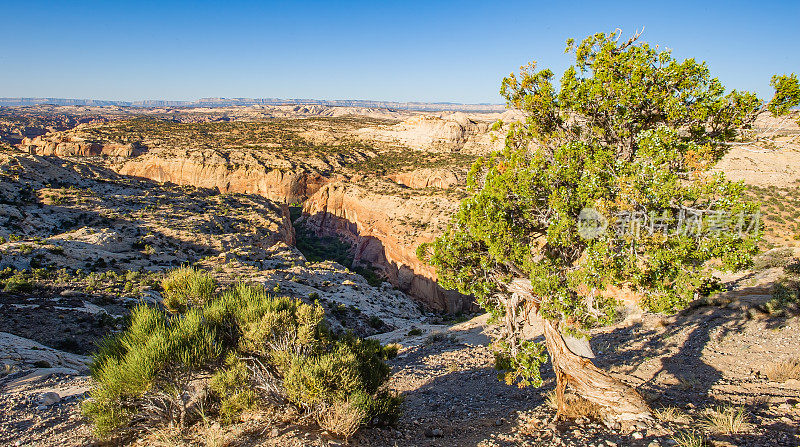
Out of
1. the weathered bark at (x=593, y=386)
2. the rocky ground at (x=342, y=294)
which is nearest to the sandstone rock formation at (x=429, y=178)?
the rocky ground at (x=342, y=294)

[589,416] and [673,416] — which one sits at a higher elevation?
[673,416]

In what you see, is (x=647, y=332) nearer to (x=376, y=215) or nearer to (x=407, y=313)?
(x=407, y=313)

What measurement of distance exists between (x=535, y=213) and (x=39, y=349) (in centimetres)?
1562

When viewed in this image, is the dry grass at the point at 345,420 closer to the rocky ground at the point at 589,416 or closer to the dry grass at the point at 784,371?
the rocky ground at the point at 589,416

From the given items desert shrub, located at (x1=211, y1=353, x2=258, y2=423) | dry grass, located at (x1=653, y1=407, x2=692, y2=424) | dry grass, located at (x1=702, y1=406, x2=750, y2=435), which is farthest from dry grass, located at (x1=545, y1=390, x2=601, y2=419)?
desert shrub, located at (x1=211, y1=353, x2=258, y2=423)

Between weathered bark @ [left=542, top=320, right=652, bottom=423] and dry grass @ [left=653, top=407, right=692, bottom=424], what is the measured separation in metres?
0.16

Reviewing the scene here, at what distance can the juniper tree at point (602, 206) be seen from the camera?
5.68 m

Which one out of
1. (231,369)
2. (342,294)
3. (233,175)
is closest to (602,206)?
(231,369)

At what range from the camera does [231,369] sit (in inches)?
261

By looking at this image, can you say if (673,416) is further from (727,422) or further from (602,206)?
(602,206)

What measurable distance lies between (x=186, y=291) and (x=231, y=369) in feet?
12.6

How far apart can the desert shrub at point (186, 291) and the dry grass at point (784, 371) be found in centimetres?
1285

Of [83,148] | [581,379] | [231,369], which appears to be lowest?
[581,379]

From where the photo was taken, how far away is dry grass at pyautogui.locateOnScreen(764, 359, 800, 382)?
777 cm
